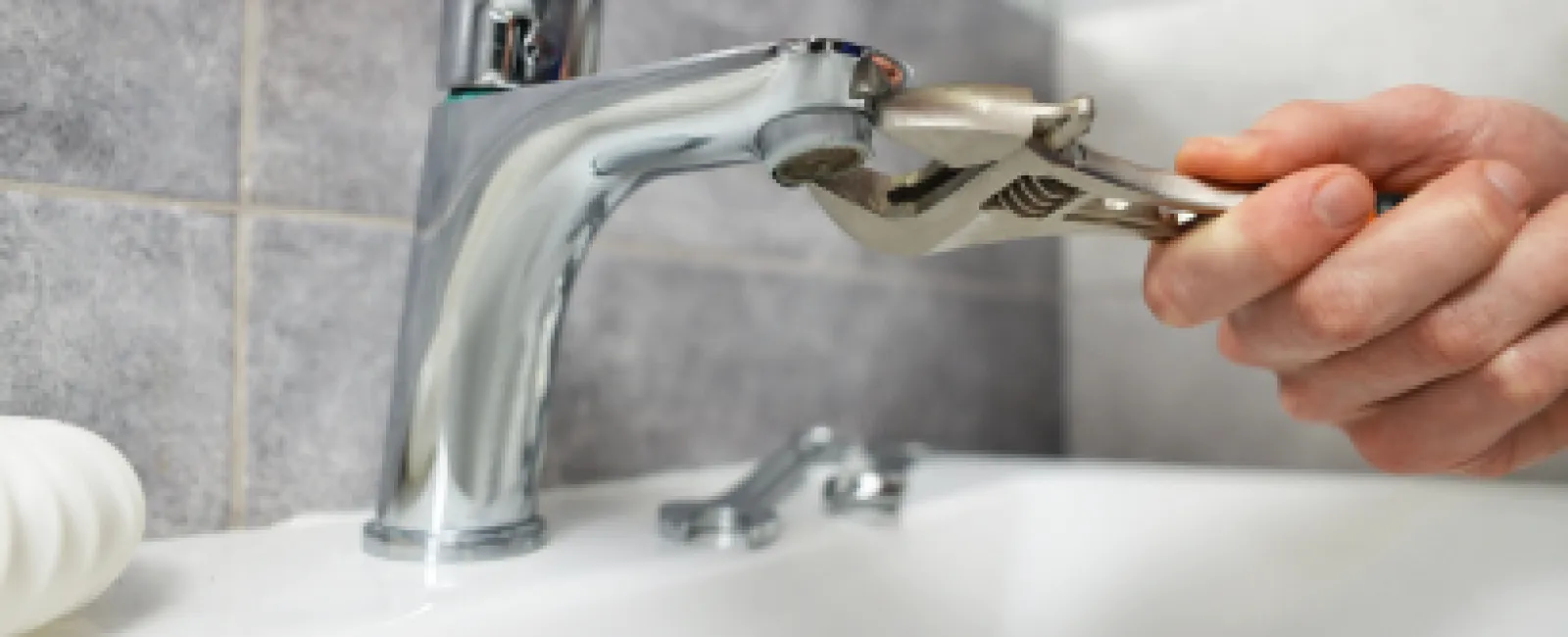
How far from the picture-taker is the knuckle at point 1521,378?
0.31 meters

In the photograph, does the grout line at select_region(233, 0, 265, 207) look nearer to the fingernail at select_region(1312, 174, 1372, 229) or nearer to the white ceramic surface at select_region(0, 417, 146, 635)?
the white ceramic surface at select_region(0, 417, 146, 635)

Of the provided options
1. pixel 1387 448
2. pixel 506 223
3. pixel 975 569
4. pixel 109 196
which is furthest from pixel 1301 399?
pixel 109 196

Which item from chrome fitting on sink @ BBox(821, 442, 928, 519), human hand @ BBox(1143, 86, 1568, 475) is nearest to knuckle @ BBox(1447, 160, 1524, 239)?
human hand @ BBox(1143, 86, 1568, 475)

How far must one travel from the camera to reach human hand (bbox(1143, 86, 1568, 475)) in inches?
11.2

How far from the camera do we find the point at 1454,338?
30 cm

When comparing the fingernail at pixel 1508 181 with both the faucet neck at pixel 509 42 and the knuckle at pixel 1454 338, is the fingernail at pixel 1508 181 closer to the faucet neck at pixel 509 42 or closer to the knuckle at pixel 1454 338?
the knuckle at pixel 1454 338

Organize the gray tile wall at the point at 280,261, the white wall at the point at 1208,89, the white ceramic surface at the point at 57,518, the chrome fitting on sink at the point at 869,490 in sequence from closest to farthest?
the white ceramic surface at the point at 57,518
the gray tile wall at the point at 280,261
the chrome fitting on sink at the point at 869,490
the white wall at the point at 1208,89

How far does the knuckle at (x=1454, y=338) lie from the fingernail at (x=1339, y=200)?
5 cm

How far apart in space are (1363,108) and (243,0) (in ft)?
1.22

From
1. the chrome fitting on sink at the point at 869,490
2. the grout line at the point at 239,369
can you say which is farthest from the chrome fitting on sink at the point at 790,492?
the grout line at the point at 239,369

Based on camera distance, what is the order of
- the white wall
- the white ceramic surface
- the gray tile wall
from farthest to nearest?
the white wall < the gray tile wall < the white ceramic surface

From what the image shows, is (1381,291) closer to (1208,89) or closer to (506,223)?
(506,223)

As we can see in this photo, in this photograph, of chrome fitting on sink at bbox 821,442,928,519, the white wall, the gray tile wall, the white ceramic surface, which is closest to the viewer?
the white ceramic surface

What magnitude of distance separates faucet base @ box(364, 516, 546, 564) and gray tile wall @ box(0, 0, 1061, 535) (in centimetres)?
6
